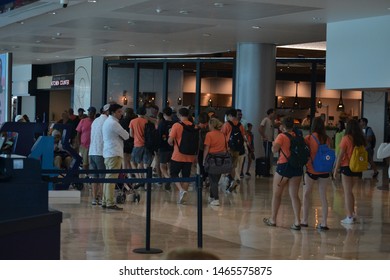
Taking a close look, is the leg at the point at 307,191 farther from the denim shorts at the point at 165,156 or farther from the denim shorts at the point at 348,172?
the denim shorts at the point at 165,156

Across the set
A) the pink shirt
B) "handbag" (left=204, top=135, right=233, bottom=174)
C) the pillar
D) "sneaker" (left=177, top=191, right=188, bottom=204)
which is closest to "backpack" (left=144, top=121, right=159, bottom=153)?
the pink shirt

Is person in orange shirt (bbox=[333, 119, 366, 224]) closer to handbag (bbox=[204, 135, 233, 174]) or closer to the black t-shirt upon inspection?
handbag (bbox=[204, 135, 233, 174])

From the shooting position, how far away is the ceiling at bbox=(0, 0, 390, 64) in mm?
15836

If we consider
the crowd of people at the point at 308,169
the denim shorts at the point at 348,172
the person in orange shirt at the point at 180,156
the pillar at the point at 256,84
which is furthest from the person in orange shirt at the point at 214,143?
the pillar at the point at 256,84

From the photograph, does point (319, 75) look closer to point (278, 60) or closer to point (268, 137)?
point (278, 60)

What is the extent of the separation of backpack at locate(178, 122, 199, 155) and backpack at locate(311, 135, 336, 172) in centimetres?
331

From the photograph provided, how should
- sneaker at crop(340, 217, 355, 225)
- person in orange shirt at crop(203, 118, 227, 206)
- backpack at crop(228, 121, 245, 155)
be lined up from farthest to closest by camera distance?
1. backpack at crop(228, 121, 245, 155)
2. person in orange shirt at crop(203, 118, 227, 206)
3. sneaker at crop(340, 217, 355, 225)

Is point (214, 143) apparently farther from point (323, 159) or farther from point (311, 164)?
point (323, 159)

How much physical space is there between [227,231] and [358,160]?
2.02 meters

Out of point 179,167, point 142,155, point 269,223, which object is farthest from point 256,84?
point 269,223

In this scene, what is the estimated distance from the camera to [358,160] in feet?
36.1

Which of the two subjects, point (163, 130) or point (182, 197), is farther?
point (163, 130)

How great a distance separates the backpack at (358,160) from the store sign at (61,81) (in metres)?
24.0

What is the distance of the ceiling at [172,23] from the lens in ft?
52.0
